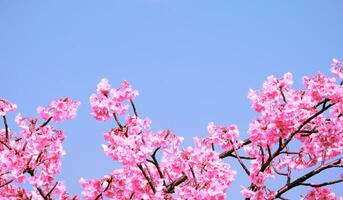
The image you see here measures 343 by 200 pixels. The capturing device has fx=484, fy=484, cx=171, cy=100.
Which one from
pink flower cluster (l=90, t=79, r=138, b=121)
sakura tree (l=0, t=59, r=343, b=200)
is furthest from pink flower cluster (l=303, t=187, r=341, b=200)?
pink flower cluster (l=90, t=79, r=138, b=121)

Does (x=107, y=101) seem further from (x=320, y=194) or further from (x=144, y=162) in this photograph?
(x=320, y=194)

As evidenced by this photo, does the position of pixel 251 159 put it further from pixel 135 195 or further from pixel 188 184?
pixel 135 195

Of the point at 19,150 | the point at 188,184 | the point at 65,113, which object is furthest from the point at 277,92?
the point at 19,150

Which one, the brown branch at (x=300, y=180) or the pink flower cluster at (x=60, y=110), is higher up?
the pink flower cluster at (x=60, y=110)

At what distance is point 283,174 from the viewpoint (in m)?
10.5

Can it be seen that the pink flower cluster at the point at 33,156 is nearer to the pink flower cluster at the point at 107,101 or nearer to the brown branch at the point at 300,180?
the pink flower cluster at the point at 107,101

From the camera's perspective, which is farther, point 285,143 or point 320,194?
point 320,194

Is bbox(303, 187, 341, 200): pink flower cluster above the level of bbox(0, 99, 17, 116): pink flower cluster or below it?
below

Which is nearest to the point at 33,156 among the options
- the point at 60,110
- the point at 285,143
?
the point at 60,110

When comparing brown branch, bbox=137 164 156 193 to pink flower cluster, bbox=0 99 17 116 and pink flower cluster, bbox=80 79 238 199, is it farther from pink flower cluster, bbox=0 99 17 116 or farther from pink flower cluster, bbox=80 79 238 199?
pink flower cluster, bbox=0 99 17 116

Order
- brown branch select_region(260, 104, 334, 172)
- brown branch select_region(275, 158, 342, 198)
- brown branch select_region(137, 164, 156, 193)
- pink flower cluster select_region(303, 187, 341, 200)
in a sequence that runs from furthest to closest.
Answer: brown branch select_region(137, 164, 156, 193) → pink flower cluster select_region(303, 187, 341, 200) → brown branch select_region(260, 104, 334, 172) → brown branch select_region(275, 158, 342, 198)

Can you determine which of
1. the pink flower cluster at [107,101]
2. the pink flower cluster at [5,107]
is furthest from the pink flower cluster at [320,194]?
the pink flower cluster at [5,107]

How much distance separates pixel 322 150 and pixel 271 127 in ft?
5.48

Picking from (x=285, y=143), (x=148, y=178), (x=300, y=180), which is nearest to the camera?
(x=300, y=180)
